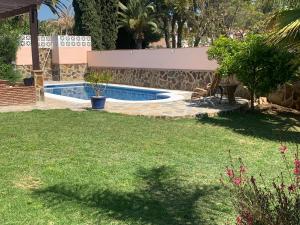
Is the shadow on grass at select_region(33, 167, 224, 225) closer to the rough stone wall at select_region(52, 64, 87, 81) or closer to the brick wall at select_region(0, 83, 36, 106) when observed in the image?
the brick wall at select_region(0, 83, 36, 106)

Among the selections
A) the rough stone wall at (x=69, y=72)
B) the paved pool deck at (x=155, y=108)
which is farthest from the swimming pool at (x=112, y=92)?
the paved pool deck at (x=155, y=108)

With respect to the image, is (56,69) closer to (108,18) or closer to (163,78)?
(108,18)

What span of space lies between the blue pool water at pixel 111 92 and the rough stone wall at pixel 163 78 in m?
0.93

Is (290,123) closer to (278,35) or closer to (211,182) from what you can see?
(278,35)

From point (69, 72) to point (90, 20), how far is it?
10.4 ft

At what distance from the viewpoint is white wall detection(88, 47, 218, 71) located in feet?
57.9

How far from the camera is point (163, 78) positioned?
777 inches

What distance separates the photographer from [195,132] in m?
9.79

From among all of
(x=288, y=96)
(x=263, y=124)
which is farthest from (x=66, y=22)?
(x=263, y=124)

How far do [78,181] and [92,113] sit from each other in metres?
5.94

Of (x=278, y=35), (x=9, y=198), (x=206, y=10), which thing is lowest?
(x=9, y=198)

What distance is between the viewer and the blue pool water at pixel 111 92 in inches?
734

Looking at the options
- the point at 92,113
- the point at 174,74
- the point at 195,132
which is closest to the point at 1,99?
the point at 92,113

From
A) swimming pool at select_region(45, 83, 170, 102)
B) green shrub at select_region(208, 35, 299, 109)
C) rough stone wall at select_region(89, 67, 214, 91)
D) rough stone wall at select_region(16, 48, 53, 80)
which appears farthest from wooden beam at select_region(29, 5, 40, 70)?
rough stone wall at select_region(16, 48, 53, 80)
